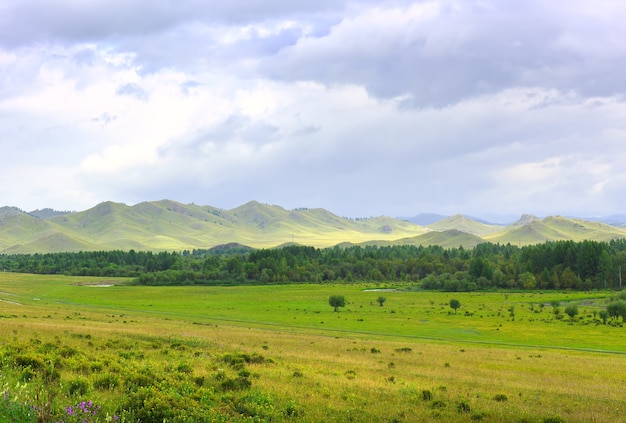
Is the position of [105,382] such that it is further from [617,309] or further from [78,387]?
[617,309]

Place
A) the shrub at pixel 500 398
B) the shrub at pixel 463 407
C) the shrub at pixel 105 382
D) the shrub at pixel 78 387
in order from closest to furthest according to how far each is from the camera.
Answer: the shrub at pixel 78 387, the shrub at pixel 105 382, the shrub at pixel 463 407, the shrub at pixel 500 398

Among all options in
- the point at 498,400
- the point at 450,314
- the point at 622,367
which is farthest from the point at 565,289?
the point at 498,400

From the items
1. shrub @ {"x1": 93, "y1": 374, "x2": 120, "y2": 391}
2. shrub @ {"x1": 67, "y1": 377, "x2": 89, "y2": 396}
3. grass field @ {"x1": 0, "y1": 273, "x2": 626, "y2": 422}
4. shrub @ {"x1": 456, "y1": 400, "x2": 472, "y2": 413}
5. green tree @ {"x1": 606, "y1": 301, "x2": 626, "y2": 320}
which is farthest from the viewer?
green tree @ {"x1": 606, "y1": 301, "x2": 626, "y2": 320}

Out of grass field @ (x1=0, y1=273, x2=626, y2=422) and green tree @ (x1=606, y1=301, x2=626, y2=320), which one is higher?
grass field @ (x1=0, y1=273, x2=626, y2=422)

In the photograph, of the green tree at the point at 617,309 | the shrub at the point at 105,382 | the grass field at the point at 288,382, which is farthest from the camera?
the green tree at the point at 617,309

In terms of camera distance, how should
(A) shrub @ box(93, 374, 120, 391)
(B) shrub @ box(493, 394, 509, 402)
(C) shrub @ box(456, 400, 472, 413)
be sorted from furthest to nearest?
1. (B) shrub @ box(493, 394, 509, 402)
2. (C) shrub @ box(456, 400, 472, 413)
3. (A) shrub @ box(93, 374, 120, 391)

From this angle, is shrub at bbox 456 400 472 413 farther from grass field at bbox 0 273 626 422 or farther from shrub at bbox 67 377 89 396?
shrub at bbox 67 377 89 396

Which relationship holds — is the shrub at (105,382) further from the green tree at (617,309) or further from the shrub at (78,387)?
the green tree at (617,309)

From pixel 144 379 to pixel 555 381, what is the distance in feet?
81.8

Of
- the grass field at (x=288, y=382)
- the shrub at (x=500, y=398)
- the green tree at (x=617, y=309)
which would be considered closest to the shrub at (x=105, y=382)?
the grass field at (x=288, y=382)

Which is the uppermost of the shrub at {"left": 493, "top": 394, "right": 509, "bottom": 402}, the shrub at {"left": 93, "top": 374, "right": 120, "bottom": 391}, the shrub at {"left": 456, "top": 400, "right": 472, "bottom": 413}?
the shrub at {"left": 93, "top": 374, "right": 120, "bottom": 391}

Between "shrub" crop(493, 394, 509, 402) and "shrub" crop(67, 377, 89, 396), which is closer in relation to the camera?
Result: "shrub" crop(67, 377, 89, 396)

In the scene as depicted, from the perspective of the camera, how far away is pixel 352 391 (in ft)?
69.1

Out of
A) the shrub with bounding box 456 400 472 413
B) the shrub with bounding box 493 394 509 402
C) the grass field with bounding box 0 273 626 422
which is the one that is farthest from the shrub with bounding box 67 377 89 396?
the shrub with bounding box 493 394 509 402
